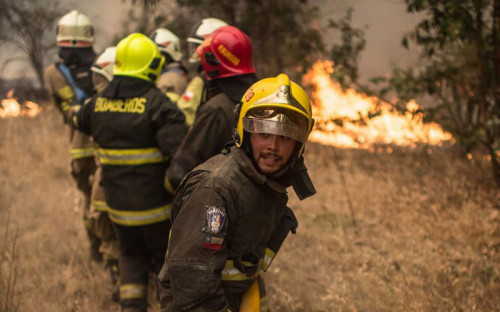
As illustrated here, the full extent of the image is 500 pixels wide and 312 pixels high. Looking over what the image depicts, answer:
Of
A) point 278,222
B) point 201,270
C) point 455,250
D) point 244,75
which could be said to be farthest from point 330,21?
point 201,270

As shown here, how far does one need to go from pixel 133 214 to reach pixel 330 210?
3325mm

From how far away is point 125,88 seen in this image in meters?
3.35

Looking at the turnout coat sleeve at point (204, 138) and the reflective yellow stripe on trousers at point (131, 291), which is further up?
the turnout coat sleeve at point (204, 138)

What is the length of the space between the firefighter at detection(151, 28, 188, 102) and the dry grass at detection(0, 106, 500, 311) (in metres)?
2.03

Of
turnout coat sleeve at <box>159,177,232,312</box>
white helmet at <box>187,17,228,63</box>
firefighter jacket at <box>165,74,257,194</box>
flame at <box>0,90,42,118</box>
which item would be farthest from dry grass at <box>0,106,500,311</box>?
flame at <box>0,90,42,118</box>

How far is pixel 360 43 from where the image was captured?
9.52 meters

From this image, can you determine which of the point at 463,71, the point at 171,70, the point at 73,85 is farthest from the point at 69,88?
the point at 463,71

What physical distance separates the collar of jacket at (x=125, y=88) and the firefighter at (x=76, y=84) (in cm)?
179

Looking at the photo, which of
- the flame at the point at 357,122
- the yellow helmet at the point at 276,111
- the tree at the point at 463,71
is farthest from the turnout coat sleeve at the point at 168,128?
the tree at the point at 463,71

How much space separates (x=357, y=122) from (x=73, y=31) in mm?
3692

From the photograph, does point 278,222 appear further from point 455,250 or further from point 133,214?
point 455,250

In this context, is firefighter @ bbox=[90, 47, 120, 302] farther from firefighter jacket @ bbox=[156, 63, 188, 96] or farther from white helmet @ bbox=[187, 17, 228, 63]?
white helmet @ bbox=[187, 17, 228, 63]

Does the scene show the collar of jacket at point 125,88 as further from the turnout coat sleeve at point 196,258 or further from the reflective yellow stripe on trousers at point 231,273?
the reflective yellow stripe on trousers at point 231,273

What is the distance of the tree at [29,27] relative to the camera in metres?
13.8
